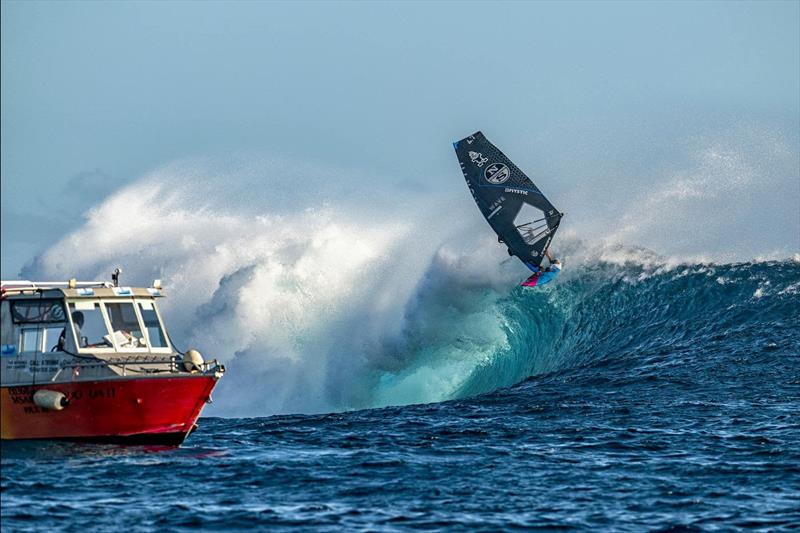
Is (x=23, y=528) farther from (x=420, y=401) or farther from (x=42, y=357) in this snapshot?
(x=420, y=401)

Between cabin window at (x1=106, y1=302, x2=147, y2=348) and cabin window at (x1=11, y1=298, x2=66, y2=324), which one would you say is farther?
cabin window at (x1=106, y1=302, x2=147, y2=348)

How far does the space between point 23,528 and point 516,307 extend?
2846 centimetres

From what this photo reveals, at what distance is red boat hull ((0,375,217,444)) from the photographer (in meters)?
24.6

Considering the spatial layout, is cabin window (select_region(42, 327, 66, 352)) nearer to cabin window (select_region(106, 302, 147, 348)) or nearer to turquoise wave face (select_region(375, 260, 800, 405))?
cabin window (select_region(106, 302, 147, 348))

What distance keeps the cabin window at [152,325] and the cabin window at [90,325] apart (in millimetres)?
1026

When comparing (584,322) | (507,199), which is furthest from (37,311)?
(584,322)

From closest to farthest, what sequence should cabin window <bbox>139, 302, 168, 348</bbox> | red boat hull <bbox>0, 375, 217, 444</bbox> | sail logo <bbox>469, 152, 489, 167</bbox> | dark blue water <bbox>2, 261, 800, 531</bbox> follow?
dark blue water <bbox>2, 261, 800, 531</bbox>, red boat hull <bbox>0, 375, 217, 444</bbox>, cabin window <bbox>139, 302, 168, 348</bbox>, sail logo <bbox>469, 152, 489, 167</bbox>

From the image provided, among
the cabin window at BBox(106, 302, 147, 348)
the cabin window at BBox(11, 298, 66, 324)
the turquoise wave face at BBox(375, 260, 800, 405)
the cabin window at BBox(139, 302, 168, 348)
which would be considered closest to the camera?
the cabin window at BBox(11, 298, 66, 324)

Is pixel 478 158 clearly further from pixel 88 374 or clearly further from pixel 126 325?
pixel 88 374

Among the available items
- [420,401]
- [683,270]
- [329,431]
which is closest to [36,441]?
[329,431]

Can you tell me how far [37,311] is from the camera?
1016 inches

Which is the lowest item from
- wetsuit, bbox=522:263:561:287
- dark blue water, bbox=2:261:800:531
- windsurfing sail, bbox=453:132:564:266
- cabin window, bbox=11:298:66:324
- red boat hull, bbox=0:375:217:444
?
dark blue water, bbox=2:261:800:531

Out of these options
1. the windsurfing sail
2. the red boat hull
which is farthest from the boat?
the windsurfing sail

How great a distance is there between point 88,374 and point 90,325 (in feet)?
4.78
